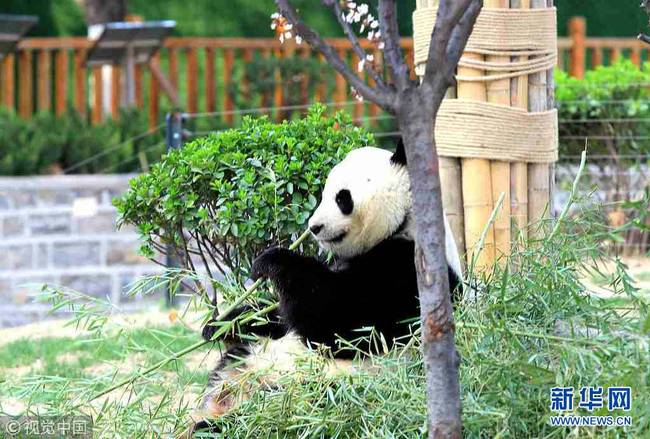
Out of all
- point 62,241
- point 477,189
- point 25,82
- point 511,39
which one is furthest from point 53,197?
point 511,39

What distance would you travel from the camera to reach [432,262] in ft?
9.08

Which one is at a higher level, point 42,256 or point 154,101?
point 154,101

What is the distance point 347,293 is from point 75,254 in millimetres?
6243

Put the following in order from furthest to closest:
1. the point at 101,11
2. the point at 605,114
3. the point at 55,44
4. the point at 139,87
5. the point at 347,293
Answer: the point at 101,11
the point at 139,87
the point at 55,44
the point at 605,114
the point at 347,293

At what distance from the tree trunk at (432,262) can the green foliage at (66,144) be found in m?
7.25

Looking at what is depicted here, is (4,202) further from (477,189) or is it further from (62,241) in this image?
(477,189)

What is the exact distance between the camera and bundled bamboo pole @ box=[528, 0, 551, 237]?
162 inches

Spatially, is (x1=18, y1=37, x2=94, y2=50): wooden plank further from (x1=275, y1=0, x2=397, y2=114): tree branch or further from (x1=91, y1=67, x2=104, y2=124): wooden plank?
(x1=275, y1=0, x2=397, y2=114): tree branch

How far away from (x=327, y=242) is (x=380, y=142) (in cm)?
659

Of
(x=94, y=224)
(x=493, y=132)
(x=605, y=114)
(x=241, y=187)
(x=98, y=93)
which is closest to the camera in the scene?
(x=241, y=187)

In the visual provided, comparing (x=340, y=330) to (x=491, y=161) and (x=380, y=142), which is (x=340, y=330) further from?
(x=380, y=142)

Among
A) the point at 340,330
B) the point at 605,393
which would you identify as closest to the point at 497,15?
the point at 340,330

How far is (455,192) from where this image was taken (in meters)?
4.14

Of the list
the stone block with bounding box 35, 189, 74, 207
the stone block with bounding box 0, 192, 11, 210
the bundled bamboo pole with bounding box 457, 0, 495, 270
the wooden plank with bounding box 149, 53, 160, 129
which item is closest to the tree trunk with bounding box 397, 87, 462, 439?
the bundled bamboo pole with bounding box 457, 0, 495, 270
